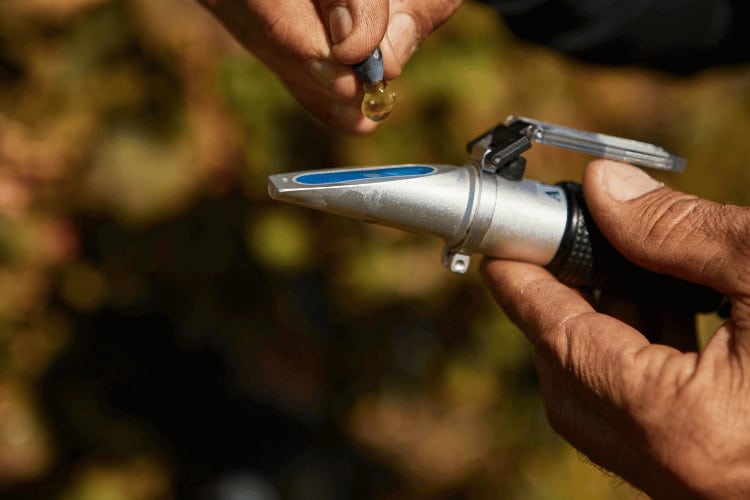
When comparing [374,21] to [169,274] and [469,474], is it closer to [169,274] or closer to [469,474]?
[169,274]

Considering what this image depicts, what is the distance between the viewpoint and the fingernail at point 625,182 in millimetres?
693

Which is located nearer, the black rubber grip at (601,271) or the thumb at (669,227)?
the thumb at (669,227)

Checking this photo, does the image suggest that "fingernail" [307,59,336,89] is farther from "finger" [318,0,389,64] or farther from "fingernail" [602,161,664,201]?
"fingernail" [602,161,664,201]

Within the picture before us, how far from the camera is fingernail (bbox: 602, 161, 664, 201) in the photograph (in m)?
0.69

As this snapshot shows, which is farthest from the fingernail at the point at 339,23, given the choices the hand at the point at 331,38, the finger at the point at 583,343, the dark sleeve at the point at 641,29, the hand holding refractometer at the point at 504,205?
the dark sleeve at the point at 641,29

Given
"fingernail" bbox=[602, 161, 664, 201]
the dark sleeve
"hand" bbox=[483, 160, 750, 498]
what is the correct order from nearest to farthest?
"hand" bbox=[483, 160, 750, 498] < "fingernail" bbox=[602, 161, 664, 201] < the dark sleeve

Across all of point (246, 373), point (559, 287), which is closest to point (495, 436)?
point (246, 373)

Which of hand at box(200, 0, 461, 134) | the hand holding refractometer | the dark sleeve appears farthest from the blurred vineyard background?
the hand holding refractometer

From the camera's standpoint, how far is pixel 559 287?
2.29ft

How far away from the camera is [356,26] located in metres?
0.64

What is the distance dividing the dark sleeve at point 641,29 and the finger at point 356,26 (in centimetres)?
48

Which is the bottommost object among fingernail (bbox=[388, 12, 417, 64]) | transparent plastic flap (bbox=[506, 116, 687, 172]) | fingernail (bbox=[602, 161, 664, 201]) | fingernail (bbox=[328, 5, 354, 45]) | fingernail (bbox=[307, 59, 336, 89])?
fingernail (bbox=[602, 161, 664, 201])

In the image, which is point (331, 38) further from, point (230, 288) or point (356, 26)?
point (230, 288)

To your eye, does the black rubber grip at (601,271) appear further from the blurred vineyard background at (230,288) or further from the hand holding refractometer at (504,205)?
→ the blurred vineyard background at (230,288)
